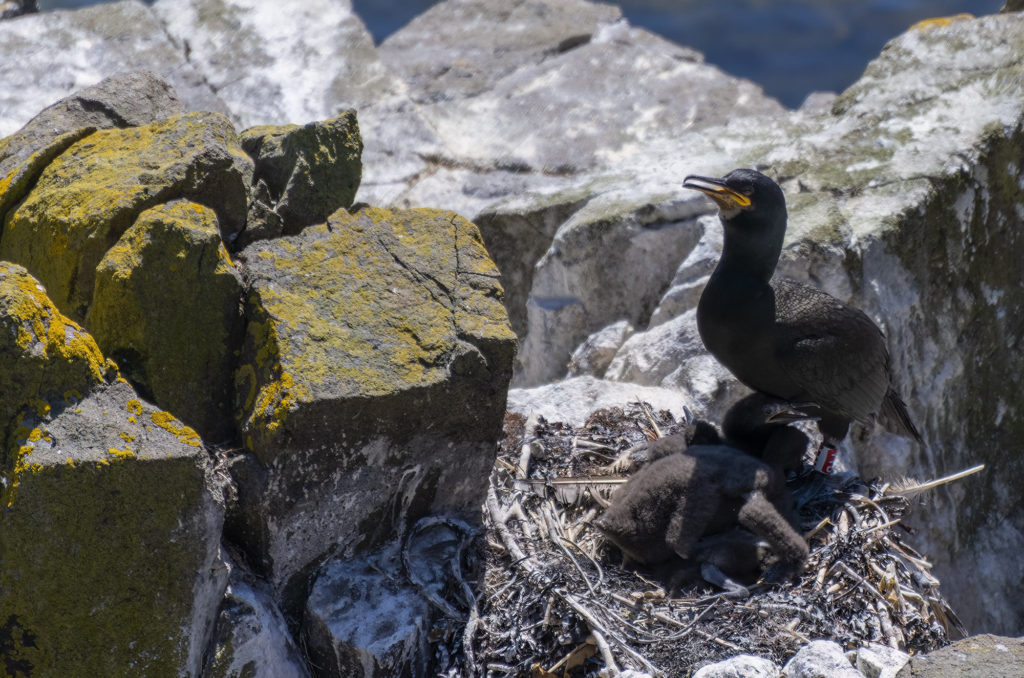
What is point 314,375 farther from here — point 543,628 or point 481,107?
point 481,107

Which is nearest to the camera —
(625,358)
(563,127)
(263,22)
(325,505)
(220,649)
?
(220,649)

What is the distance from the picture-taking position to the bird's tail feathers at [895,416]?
5305 mm

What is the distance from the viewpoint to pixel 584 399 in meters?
5.48

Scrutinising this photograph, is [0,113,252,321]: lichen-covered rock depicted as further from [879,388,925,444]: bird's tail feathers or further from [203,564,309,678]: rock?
[879,388,925,444]: bird's tail feathers

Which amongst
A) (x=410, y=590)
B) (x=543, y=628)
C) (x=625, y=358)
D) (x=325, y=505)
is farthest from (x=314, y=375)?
(x=625, y=358)

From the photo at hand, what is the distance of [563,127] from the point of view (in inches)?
346

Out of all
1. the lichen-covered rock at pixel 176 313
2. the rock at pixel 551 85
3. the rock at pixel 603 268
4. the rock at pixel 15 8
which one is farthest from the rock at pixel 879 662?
the rock at pixel 15 8

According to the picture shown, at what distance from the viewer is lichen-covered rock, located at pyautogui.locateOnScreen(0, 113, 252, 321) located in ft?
12.4

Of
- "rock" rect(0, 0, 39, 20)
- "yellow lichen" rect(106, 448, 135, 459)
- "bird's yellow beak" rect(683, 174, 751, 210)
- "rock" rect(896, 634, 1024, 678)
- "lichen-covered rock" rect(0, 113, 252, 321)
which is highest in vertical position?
"rock" rect(0, 0, 39, 20)

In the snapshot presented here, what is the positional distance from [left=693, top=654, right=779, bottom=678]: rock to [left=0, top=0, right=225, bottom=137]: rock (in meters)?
5.92

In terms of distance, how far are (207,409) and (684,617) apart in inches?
74.0

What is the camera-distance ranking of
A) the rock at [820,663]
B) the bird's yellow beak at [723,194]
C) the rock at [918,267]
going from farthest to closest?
the rock at [918,267], the bird's yellow beak at [723,194], the rock at [820,663]

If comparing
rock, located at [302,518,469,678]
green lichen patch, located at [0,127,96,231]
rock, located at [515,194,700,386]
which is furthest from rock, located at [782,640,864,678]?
green lichen patch, located at [0,127,96,231]

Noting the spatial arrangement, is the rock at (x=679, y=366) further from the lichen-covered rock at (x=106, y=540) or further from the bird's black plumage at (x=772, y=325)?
the lichen-covered rock at (x=106, y=540)
